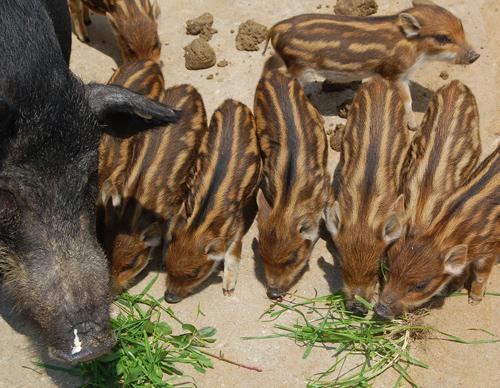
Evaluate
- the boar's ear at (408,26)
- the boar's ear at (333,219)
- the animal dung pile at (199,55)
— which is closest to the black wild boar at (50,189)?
the boar's ear at (333,219)

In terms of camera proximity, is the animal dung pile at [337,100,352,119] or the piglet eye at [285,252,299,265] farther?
the animal dung pile at [337,100,352,119]

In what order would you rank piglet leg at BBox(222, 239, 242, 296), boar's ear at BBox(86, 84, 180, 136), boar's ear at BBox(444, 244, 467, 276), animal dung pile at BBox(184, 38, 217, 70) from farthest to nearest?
1. animal dung pile at BBox(184, 38, 217, 70)
2. piglet leg at BBox(222, 239, 242, 296)
3. boar's ear at BBox(444, 244, 467, 276)
4. boar's ear at BBox(86, 84, 180, 136)

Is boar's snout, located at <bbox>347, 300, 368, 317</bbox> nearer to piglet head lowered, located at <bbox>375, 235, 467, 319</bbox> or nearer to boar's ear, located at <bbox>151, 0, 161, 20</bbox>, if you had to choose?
piglet head lowered, located at <bbox>375, 235, 467, 319</bbox>

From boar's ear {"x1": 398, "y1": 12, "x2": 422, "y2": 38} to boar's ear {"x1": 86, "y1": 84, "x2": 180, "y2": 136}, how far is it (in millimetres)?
2216

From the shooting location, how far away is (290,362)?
363 cm

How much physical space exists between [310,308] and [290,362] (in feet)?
1.19

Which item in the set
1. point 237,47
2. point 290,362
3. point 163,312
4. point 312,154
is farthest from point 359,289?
point 237,47

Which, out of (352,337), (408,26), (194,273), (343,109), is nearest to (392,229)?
(352,337)

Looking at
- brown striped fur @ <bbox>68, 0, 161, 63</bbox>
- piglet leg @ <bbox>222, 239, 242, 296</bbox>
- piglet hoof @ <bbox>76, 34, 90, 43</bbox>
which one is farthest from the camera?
piglet hoof @ <bbox>76, 34, 90, 43</bbox>

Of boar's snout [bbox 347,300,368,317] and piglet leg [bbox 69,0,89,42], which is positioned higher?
piglet leg [bbox 69,0,89,42]

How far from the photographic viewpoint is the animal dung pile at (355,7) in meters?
5.25

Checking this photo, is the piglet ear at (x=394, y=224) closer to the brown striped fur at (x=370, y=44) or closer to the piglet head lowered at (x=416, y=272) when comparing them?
the piglet head lowered at (x=416, y=272)

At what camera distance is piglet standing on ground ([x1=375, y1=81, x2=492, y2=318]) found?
11.8 feet

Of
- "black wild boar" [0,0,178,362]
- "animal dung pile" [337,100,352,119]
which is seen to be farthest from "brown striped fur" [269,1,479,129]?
"black wild boar" [0,0,178,362]
